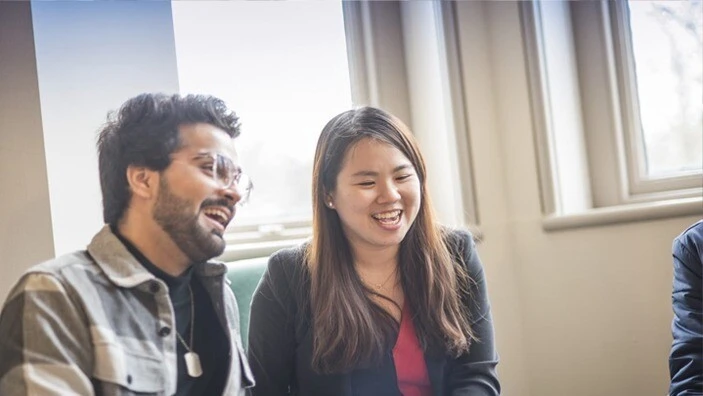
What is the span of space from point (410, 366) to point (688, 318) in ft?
1.82

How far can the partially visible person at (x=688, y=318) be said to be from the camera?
53.6 inches

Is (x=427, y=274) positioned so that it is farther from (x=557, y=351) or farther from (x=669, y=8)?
(x=669, y=8)

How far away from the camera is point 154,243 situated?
103 centimetres

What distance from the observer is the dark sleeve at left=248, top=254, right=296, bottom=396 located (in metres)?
1.38

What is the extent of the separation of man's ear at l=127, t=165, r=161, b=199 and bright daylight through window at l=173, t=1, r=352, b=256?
575mm

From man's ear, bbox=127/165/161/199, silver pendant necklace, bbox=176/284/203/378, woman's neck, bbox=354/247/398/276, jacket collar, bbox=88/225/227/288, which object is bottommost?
silver pendant necklace, bbox=176/284/203/378

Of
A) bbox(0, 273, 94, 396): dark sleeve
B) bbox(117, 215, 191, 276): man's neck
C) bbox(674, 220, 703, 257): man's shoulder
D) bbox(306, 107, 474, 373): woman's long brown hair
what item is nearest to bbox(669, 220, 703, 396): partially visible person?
bbox(674, 220, 703, 257): man's shoulder

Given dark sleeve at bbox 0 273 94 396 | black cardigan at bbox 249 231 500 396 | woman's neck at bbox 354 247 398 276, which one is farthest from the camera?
woman's neck at bbox 354 247 398 276

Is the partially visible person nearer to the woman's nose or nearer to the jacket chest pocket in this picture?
the woman's nose

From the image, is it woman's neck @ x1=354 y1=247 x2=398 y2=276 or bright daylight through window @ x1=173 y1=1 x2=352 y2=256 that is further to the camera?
bright daylight through window @ x1=173 y1=1 x2=352 y2=256

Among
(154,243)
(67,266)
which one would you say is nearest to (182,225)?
(154,243)

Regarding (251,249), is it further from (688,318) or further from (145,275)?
(688,318)

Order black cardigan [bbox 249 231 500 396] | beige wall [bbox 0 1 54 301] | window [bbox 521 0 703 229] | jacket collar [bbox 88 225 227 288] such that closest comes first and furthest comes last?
jacket collar [bbox 88 225 227 288]
beige wall [bbox 0 1 54 301]
black cardigan [bbox 249 231 500 396]
window [bbox 521 0 703 229]

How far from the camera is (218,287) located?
3.64 feet
